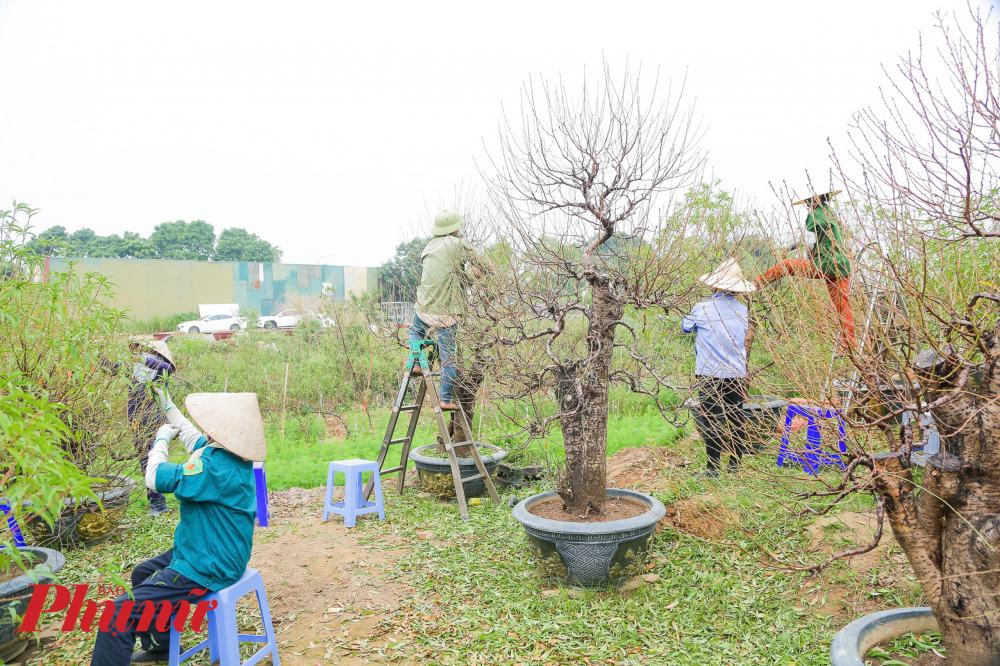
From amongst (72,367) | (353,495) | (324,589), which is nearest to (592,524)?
(324,589)

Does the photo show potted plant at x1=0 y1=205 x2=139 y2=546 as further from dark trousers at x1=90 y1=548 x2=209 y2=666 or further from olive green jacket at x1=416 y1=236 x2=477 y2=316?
olive green jacket at x1=416 y1=236 x2=477 y2=316

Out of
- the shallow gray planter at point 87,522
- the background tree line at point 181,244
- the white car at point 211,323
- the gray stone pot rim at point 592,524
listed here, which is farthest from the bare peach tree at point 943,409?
the background tree line at point 181,244

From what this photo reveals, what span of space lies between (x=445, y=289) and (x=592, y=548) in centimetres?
255

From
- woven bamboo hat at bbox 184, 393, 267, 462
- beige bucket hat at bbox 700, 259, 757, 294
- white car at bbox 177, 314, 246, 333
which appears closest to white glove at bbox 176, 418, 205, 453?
woven bamboo hat at bbox 184, 393, 267, 462

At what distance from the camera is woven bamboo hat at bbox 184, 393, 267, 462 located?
2730 millimetres

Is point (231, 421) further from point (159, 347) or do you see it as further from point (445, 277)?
point (445, 277)

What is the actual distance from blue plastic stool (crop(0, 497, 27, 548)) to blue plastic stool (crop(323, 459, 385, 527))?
1.99 metres

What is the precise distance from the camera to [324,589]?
3.73 meters

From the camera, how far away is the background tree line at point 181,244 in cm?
4438

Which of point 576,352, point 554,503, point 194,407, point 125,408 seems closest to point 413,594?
point 554,503

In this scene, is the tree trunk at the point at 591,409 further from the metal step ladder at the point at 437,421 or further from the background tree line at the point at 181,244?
the background tree line at the point at 181,244

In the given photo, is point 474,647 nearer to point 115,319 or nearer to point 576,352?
point 576,352

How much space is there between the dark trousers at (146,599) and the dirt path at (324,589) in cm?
59

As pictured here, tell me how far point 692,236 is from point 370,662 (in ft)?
10.0
